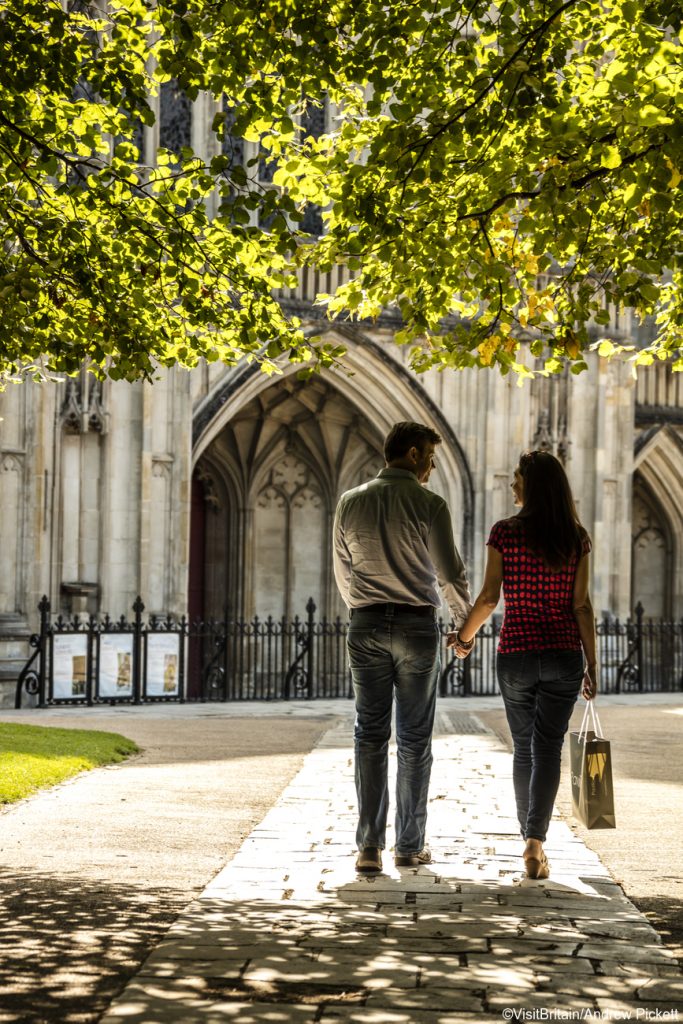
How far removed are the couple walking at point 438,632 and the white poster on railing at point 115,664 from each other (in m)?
12.6

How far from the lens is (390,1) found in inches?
289

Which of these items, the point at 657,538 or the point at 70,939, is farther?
the point at 657,538

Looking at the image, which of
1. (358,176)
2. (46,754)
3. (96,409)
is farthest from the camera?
(96,409)

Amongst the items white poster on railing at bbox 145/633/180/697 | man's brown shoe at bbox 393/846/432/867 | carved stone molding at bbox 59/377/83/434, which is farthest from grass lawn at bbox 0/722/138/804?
carved stone molding at bbox 59/377/83/434

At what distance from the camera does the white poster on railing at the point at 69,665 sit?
1791cm

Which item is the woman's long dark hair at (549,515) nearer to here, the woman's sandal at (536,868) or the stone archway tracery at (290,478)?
the woman's sandal at (536,868)

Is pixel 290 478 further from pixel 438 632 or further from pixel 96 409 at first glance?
pixel 438 632

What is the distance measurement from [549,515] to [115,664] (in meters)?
13.2

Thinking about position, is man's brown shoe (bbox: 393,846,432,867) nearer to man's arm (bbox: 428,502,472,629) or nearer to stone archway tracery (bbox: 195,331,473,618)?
man's arm (bbox: 428,502,472,629)

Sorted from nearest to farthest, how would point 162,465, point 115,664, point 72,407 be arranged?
point 115,664
point 72,407
point 162,465

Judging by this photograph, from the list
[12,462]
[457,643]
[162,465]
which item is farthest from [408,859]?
[162,465]

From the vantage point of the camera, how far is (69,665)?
59.1 feet

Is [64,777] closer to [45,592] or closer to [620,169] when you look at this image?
[620,169]

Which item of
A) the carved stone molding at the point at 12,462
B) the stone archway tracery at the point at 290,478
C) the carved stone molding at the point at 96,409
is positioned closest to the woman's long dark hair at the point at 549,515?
the carved stone molding at the point at 12,462
